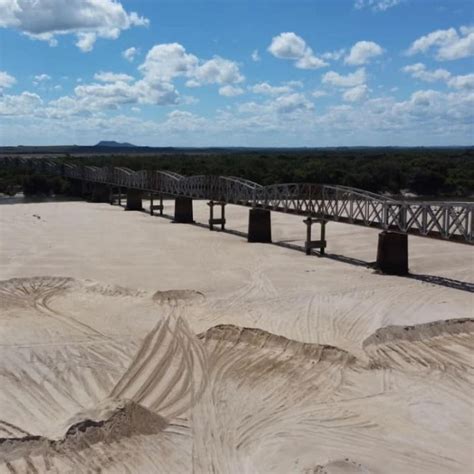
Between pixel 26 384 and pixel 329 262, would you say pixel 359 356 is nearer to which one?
pixel 26 384

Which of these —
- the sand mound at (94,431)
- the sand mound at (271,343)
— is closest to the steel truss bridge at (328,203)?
the sand mound at (271,343)

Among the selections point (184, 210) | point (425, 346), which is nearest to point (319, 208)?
point (425, 346)

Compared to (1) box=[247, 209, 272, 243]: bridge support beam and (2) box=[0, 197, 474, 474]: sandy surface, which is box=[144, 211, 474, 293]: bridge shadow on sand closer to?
(2) box=[0, 197, 474, 474]: sandy surface

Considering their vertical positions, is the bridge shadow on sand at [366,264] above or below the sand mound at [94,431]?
below

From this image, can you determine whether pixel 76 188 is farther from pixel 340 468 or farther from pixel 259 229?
pixel 340 468

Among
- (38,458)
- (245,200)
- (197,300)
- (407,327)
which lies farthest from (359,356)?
(245,200)

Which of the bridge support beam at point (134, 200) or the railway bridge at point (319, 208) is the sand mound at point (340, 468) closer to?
the railway bridge at point (319, 208)

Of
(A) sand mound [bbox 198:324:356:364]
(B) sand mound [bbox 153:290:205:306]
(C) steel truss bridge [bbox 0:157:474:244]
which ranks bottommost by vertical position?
(B) sand mound [bbox 153:290:205:306]

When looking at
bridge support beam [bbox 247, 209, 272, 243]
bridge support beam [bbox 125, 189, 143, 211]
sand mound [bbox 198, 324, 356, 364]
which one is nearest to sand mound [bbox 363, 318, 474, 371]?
sand mound [bbox 198, 324, 356, 364]
